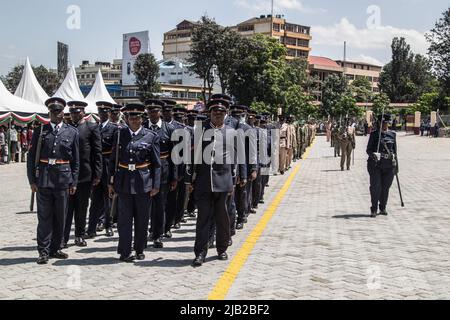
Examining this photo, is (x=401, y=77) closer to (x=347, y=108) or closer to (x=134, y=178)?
(x=347, y=108)

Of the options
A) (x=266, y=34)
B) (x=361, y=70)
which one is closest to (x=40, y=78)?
(x=266, y=34)

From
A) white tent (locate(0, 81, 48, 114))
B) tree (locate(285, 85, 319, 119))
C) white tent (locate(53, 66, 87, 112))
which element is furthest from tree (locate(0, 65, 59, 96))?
white tent (locate(0, 81, 48, 114))

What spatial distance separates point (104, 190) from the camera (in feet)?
29.7

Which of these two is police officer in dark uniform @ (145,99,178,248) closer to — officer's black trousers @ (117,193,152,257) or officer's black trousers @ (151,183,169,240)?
officer's black trousers @ (151,183,169,240)

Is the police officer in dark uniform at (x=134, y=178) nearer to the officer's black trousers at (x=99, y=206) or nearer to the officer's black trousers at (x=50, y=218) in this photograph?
the officer's black trousers at (x=50, y=218)

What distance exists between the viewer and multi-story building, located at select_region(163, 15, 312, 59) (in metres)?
107

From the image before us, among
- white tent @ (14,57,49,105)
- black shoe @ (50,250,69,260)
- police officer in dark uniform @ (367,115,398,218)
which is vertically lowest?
black shoe @ (50,250,69,260)

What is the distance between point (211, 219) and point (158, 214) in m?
1.18

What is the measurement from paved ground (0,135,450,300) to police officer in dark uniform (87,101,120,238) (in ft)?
1.05

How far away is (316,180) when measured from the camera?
59.4 feet

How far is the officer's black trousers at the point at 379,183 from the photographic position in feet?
36.6

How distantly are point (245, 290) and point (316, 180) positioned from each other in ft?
41.2
